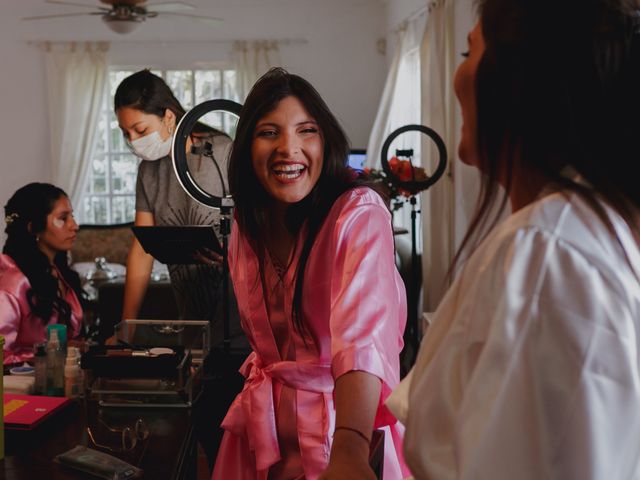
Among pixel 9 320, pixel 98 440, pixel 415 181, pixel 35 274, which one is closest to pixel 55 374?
pixel 98 440

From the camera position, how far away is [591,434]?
600 mm

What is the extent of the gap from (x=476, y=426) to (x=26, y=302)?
2270mm

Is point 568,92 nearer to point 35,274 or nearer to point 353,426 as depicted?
point 353,426

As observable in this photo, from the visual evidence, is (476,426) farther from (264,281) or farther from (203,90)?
(203,90)

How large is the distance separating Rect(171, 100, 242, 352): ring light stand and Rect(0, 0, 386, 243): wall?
17.3ft

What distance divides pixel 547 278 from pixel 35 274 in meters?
2.39

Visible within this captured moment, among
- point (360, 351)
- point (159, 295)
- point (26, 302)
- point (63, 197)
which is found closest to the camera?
point (360, 351)

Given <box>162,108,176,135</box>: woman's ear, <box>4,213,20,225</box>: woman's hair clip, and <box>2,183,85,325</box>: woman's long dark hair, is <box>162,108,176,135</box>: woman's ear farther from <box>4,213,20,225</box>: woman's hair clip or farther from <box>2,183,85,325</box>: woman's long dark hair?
<box>4,213,20,225</box>: woman's hair clip

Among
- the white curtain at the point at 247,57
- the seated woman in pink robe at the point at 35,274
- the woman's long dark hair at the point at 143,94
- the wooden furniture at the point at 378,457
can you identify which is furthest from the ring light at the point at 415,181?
the white curtain at the point at 247,57

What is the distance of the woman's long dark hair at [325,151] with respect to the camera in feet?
4.57

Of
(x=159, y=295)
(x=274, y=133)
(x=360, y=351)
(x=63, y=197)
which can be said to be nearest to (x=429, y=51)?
(x=159, y=295)

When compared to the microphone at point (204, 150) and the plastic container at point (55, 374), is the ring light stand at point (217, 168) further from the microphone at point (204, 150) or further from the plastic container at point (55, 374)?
the plastic container at point (55, 374)

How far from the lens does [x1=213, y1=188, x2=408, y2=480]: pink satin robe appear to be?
3.86 feet

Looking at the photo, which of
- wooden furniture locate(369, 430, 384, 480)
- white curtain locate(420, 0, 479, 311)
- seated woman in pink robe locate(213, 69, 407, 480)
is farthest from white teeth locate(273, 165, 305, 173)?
white curtain locate(420, 0, 479, 311)
